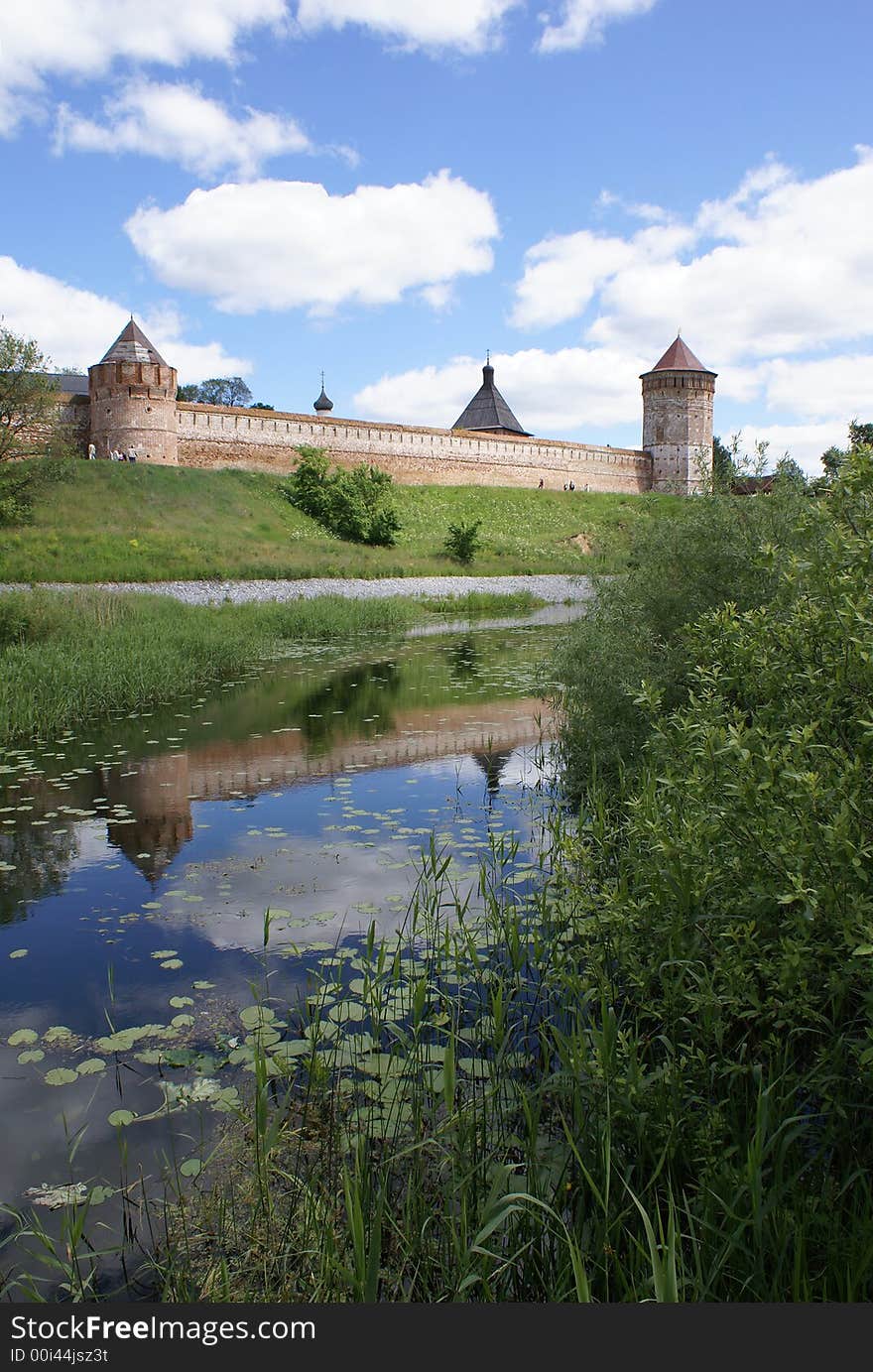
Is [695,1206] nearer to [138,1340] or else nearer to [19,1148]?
[138,1340]

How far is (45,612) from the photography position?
1213 cm

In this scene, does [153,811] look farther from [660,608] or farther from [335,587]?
[335,587]

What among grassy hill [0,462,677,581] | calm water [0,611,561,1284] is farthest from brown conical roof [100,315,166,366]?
calm water [0,611,561,1284]

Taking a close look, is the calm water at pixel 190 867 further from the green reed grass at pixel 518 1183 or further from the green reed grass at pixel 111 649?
the green reed grass at pixel 111 649

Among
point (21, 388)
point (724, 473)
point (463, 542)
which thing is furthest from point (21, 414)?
point (724, 473)

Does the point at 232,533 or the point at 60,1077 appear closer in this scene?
the point at 60,1077

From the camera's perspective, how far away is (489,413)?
5538 cm

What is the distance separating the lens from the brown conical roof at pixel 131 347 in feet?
118

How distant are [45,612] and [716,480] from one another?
349 inches

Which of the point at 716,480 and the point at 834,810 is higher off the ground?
the point at 716,480

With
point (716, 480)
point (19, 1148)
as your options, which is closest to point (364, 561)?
point (716, 480)

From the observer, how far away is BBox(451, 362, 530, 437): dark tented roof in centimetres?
5494

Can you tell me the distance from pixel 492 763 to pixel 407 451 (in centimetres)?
3736

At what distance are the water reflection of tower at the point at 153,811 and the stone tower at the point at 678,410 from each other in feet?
148
